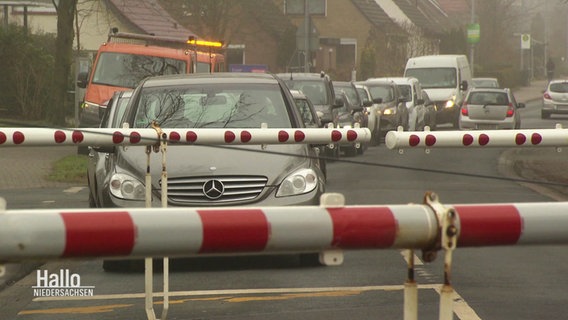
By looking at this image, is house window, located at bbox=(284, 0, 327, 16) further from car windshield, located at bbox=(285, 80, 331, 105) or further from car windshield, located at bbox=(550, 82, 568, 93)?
car windshield, located at bbox=(285, 80, 331, 105)

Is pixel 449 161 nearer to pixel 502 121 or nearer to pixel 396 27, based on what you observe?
pixel 502 121

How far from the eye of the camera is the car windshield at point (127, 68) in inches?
1022

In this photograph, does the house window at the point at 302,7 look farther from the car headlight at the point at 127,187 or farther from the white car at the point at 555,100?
the car headlight at the point at 127,187

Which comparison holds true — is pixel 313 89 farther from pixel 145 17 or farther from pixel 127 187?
pixel 145 17

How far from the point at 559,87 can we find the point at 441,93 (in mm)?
8513

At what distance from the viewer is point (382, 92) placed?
34.9 metres

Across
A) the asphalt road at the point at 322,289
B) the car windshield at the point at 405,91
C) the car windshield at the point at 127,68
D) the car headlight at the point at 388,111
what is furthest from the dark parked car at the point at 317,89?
the asphalt road at the point at 322,289

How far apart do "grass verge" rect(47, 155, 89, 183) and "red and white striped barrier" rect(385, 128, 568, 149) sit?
39.4 feet

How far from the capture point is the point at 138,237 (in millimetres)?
3312

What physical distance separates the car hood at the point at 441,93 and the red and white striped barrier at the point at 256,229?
40546 millimetres

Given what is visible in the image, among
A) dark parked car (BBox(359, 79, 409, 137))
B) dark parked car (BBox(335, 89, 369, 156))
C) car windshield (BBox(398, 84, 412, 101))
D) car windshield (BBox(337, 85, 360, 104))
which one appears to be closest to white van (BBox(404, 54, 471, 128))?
car windshield (BBox(398, 84, 412, 101))

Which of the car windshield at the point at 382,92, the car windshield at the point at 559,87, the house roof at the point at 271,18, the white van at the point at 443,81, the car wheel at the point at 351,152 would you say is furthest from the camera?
the house roof at the point at 271,18

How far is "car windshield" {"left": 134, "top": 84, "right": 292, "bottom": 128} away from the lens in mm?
11445

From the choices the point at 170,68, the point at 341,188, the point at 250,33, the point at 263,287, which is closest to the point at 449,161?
the point at 170,68
